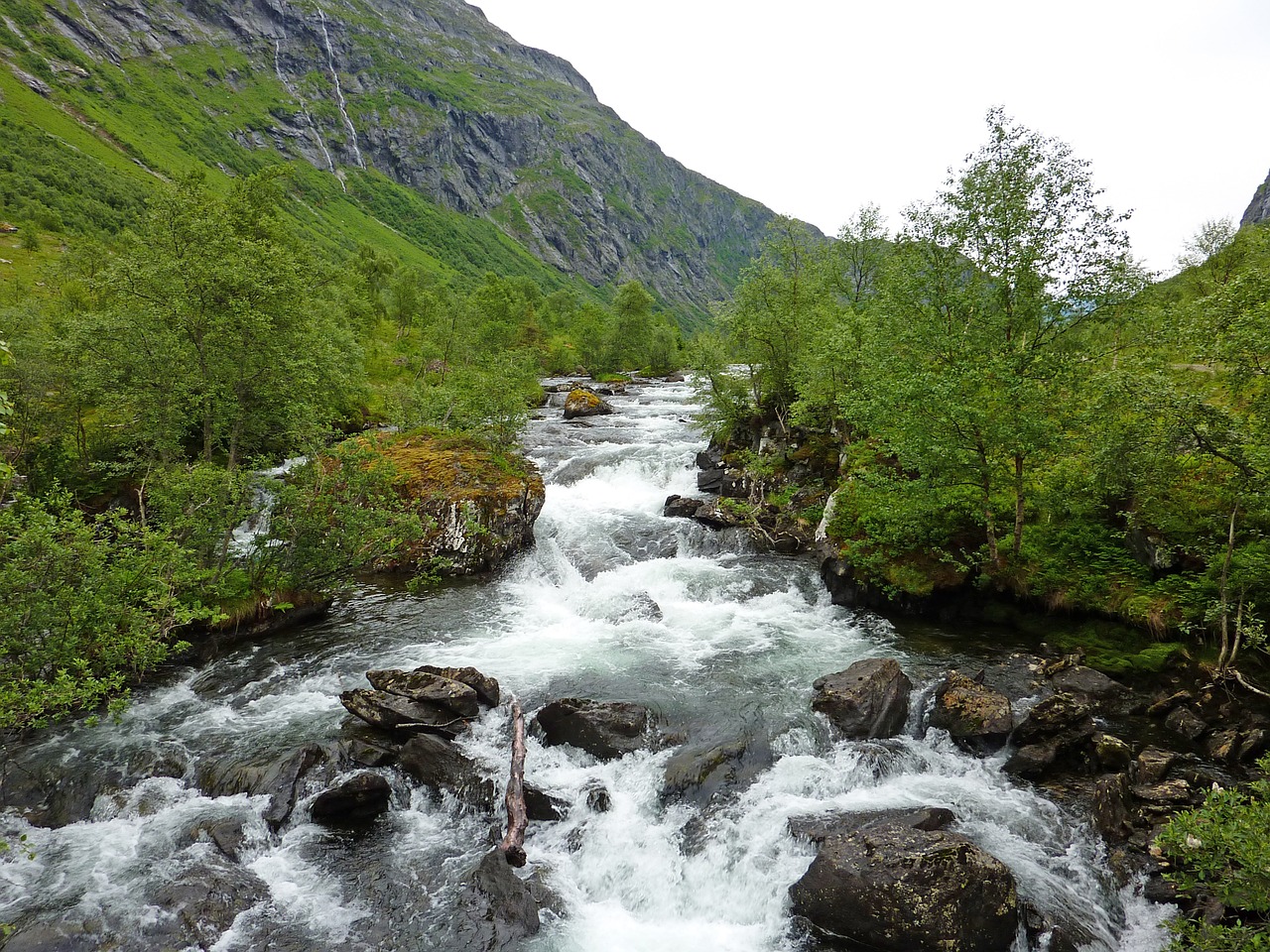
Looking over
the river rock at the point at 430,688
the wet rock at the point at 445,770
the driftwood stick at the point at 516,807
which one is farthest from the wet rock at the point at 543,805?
the river rock at the point at 430,688

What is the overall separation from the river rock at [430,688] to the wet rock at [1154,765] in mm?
15756

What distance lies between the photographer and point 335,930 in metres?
10.4

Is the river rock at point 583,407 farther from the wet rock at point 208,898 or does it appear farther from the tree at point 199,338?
the wet rock at point 208,898

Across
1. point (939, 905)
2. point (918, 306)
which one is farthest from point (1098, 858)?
point (918, 306)

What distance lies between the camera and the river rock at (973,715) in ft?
48.7

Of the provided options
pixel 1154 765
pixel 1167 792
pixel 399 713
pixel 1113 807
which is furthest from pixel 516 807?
pixel 1154 765

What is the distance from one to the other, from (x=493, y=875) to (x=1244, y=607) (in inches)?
772

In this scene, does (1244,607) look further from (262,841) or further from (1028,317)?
(262,841)

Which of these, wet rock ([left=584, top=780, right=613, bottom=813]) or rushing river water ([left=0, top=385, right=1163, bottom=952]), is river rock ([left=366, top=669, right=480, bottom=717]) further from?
wet rock ([left=584, top=780, right=613, bottom=813])

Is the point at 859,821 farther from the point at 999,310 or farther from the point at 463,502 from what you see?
the point at 463,502

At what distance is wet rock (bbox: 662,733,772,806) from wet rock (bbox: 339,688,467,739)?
18.7ft

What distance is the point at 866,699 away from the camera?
626 inches

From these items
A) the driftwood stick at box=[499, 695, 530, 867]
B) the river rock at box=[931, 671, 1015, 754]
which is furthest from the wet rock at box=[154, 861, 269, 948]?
the river rock at box=[931, 671, 1015, 754]

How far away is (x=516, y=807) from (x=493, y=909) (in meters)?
1.89
